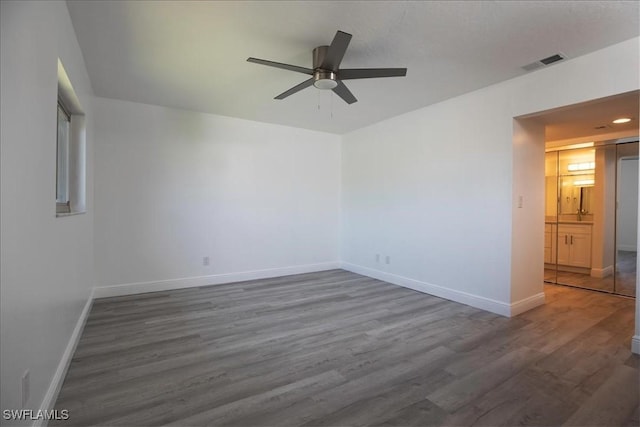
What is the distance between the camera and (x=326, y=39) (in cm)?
242

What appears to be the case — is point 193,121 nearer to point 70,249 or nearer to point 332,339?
point 70,249

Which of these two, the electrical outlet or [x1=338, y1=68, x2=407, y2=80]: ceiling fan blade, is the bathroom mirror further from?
the electrical outlet

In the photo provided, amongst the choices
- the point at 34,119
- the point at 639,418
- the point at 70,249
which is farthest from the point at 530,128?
the point at 70,249

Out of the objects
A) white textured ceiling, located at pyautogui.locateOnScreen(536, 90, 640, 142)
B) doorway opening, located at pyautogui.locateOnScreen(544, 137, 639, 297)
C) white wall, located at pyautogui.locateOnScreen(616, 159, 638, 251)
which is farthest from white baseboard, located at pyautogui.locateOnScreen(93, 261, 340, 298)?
white wall, located at pyautogui.locateOnScreen(616, 159, 638, 251)

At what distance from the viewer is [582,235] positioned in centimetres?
520

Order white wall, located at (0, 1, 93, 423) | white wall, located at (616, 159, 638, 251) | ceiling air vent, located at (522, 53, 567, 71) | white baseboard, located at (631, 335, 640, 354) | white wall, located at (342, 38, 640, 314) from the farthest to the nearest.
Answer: white wall, located at (616, 159, 638, 251)
white wall, located at (342, 38, 640, 314)
ceiling air vent, located at (522, 53, 567, 71)
white baseboard, located at (631, 335, 640, 354)
white wall, located at (0, 1, 93, 423)

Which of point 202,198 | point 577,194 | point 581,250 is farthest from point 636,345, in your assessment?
point 202,198

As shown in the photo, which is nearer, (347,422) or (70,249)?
(347,422)

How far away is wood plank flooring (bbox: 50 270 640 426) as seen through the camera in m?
1.70

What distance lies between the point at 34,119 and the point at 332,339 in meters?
2.48

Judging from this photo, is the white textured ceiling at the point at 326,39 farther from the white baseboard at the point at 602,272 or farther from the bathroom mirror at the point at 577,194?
the white baseboard at the point at 602,272

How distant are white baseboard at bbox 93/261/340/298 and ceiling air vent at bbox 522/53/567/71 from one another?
405 centimetres

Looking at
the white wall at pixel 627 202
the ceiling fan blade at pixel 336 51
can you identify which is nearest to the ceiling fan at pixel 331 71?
the ceiling fan blade at pixel 336 51

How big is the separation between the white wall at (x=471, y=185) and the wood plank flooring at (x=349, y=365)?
0.44 metres
